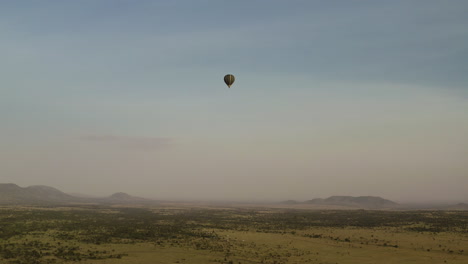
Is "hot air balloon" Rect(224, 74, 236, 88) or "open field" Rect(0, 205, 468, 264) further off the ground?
"hot air balloon" Rect(224, 74, 236, 88)

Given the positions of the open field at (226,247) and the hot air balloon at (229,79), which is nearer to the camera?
the open field at (226,247)

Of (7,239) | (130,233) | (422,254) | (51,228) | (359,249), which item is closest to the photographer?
(422,254)

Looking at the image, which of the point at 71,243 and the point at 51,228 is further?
the point at 51,228

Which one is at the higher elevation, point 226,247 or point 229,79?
point 229,79

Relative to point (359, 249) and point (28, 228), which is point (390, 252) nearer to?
point (359, 249)

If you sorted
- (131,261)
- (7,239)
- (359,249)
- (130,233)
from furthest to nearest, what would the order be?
(130,233), (7,239), (359,249), (131,261)

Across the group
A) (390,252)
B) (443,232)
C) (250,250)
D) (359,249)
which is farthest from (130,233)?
(443,232)

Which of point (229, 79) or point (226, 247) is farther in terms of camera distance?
point (229, 79)

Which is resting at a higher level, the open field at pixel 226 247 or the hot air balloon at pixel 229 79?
the hot air balloon at pixel 229 79

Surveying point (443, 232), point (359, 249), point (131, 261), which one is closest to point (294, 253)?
point (359, 249)

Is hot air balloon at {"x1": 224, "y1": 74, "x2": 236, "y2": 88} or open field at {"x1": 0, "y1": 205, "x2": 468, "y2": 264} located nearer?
open field at {"x1": 0, "y1": 205, "x2": 468, "y2": 264}
